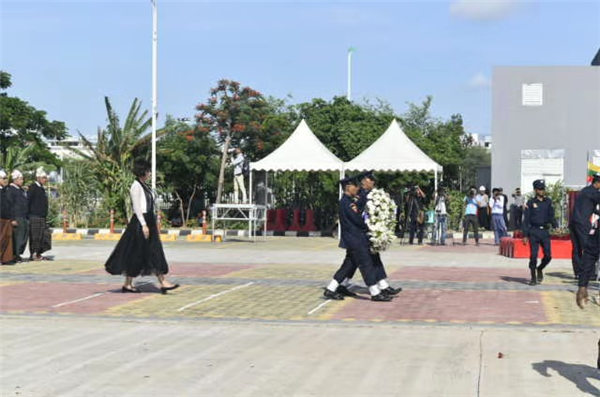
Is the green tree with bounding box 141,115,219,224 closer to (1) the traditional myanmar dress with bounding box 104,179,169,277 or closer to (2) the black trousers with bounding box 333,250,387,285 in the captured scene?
(1) the traditional myanmar dress with bounding box 104,179,169,277

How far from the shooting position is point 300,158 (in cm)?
3178

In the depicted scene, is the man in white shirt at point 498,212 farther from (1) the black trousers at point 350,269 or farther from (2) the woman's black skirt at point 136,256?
(2) the woman's black skirt at point 136,256

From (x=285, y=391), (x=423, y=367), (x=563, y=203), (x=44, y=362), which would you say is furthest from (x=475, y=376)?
(x=563, y=203)

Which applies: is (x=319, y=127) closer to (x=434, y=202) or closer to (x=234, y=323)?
(x=434, y=202)

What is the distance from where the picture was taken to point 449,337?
1024 cm

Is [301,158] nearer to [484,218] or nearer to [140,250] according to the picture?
[484,218]

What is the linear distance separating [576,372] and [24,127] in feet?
200

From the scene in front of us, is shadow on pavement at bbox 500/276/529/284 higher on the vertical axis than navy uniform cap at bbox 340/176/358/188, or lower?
lower

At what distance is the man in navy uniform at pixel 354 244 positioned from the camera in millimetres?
13531

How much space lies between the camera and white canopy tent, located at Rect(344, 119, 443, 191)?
101ft

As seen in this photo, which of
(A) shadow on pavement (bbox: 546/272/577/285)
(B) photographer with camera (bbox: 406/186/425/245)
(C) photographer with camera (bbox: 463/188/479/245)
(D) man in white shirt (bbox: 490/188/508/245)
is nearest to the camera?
(A) shadow on pavement (bbox: 546/272/577/285)

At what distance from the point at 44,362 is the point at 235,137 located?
106ft

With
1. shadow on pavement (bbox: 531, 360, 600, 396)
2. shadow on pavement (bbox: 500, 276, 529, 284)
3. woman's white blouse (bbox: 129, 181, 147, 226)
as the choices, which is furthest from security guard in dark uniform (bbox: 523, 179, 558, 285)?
shadow on pavement (bbox: 531, 360, 600, 396)

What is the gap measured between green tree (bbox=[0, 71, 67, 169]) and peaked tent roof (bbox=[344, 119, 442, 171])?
34.7 meters
